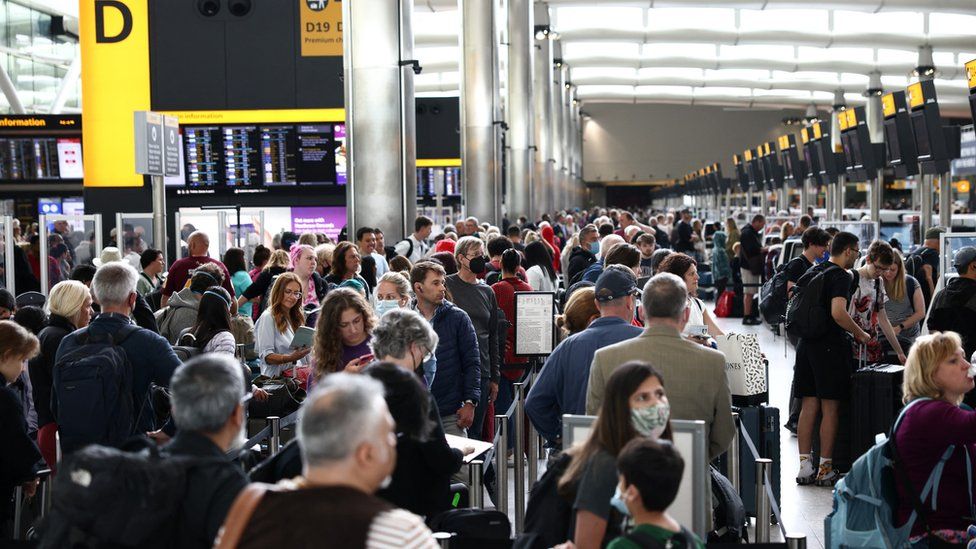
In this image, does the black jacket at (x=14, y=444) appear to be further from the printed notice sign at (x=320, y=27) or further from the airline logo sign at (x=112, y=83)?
the printed notice sign at (x=320, y=27)

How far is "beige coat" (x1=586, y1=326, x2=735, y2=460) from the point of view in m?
4.66

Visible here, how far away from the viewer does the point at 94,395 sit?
16.6ft

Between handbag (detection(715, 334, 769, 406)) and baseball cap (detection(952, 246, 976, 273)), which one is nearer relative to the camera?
handbag (detection(715, 334, 769, 406))

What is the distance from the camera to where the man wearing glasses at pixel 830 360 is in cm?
791

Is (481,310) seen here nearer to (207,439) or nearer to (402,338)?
(402,338)

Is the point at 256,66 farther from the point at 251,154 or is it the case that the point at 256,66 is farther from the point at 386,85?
the point at 386,85

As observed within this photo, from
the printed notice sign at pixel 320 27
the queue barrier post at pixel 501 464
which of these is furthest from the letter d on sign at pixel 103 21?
the queue barrier post at pixel 501 464

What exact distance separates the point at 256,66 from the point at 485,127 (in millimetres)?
5995

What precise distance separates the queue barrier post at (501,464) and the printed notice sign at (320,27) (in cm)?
1401

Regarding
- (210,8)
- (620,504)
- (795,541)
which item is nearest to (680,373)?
(795,541)

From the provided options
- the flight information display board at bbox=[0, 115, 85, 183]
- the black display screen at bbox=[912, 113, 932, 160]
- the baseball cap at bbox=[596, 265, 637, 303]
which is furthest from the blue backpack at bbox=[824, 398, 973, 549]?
the flight information display board at bbox=[0, 115, 85, 183]

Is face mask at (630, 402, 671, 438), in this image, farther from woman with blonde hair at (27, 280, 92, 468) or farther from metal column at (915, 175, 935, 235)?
metal column at (915, 175, 935, 235)

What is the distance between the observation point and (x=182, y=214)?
14711 millimetres

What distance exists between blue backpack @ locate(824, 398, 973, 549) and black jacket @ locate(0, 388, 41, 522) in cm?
334
